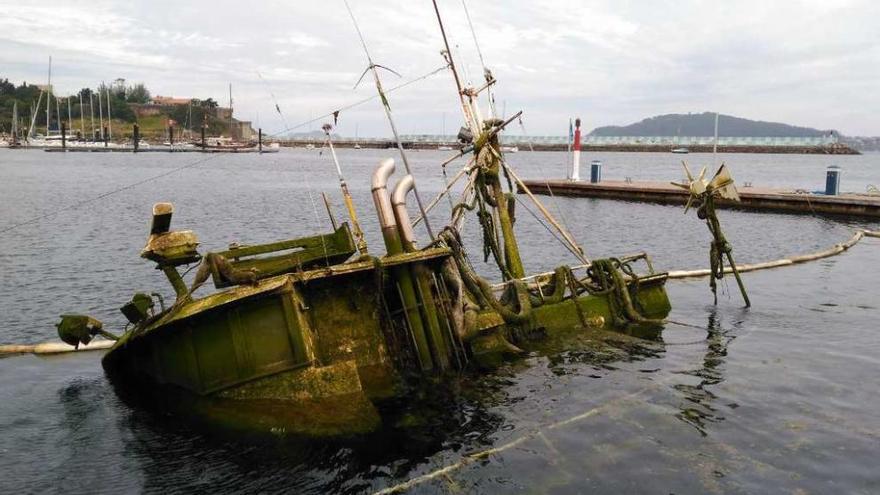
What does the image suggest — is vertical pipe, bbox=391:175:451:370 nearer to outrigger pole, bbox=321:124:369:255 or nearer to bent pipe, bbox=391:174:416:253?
bent pipe, bbox=391:174:416:253

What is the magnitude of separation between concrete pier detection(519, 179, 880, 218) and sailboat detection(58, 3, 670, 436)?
841 inches

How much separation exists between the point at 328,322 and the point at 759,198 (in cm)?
4727

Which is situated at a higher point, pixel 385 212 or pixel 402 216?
pixel 385 212

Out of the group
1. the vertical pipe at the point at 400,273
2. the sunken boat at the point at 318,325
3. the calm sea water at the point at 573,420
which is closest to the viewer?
the calm sea water at the point at 573,420

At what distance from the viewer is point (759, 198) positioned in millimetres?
51500

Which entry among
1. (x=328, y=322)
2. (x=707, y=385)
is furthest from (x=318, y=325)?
(x=707, y=385)

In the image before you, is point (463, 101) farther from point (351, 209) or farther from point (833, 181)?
point (833, 181)

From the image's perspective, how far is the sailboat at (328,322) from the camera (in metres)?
11.5

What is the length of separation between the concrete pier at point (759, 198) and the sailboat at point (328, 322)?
21.4 metres

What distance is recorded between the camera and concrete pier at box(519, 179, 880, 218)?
45956mm

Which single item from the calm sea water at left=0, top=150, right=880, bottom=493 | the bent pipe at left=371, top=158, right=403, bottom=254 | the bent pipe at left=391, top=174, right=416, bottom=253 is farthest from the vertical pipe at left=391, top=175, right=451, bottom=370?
the calm sea water at left=0, top=150, right=880, bottom=493

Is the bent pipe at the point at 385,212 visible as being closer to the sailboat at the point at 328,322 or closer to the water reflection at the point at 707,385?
the sailboat at the point at 328,322

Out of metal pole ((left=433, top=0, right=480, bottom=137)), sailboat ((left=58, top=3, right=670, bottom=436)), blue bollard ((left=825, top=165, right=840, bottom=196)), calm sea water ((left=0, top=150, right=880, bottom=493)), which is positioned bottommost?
calm sea water ((left=0, top=150, right=880, bottom=493))

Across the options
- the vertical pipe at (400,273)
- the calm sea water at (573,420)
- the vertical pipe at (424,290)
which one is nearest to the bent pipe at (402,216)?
the vertical pipe at (424,290)
